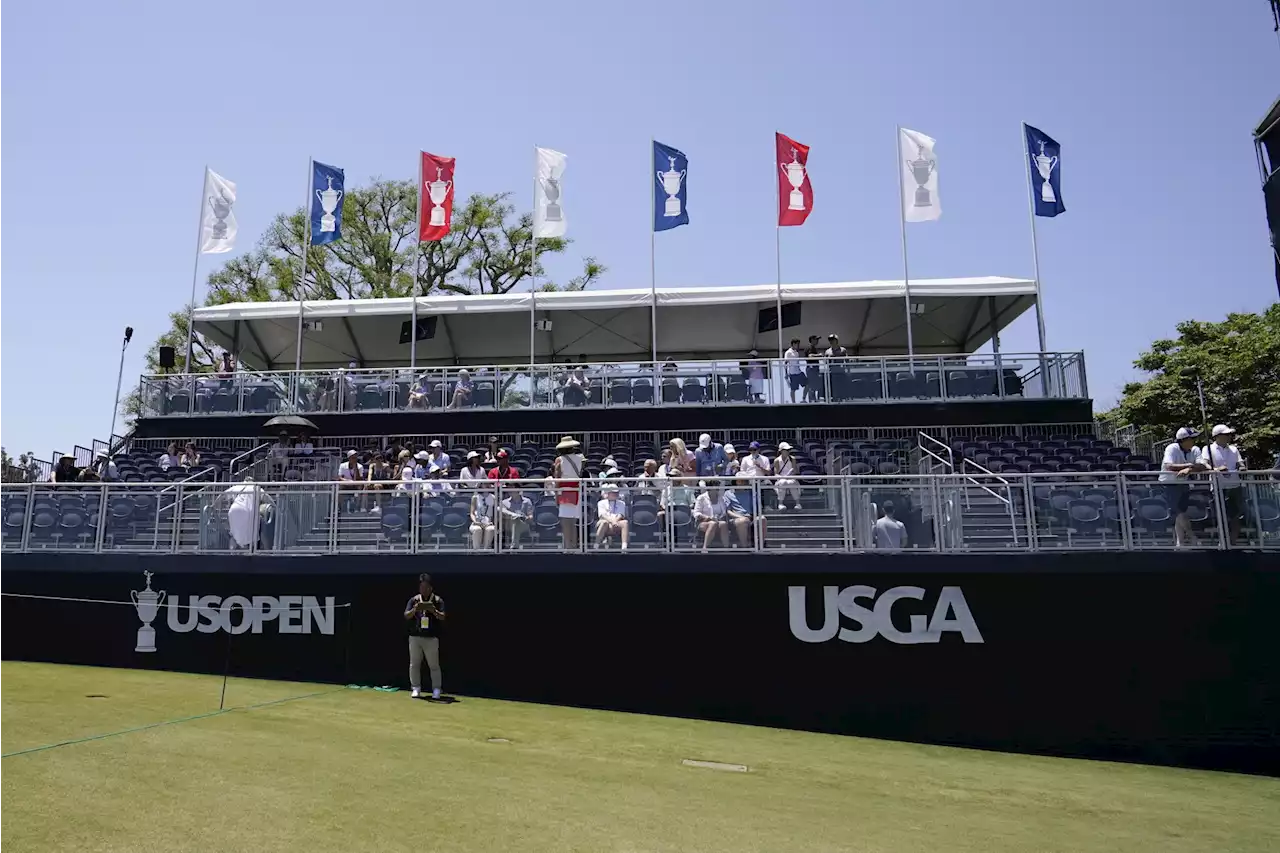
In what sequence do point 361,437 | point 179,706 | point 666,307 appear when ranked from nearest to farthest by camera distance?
point 179,706 < point 361,437 < point 666,307

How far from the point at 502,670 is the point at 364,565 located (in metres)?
2.59

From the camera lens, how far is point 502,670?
15.1 metres

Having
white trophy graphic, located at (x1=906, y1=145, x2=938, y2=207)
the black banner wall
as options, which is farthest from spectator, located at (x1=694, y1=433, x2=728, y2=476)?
white trophy graphic, located at (x1=906, y1=145, x2=938, y2=207)

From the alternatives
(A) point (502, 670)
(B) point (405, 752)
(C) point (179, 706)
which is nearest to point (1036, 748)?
(A) point (502, 670)

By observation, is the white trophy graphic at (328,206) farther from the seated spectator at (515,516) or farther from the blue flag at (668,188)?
the seated spectator at (515,516)

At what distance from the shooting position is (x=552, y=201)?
84.6 ft

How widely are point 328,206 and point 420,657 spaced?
1562 cm

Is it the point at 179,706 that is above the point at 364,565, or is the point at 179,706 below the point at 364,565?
below

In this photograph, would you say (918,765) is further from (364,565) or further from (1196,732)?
(364,565)

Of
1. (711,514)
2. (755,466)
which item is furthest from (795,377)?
(711,514)

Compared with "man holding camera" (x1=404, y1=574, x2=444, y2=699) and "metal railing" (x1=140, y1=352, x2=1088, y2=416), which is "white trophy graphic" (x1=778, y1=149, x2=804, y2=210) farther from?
"man holding camera" (x1=404, y1=574, x2=444, y2=699)

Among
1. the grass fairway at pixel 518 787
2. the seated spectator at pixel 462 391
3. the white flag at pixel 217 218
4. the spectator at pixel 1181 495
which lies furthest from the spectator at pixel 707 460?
the white flag at pixel 217 218

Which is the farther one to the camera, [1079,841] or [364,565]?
[364,565]

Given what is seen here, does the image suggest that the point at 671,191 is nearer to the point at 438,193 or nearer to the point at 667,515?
the point at 438,193
